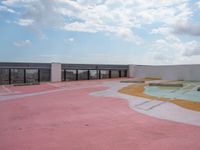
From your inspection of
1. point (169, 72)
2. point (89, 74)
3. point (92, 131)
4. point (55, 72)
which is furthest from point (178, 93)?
point (89, 74)

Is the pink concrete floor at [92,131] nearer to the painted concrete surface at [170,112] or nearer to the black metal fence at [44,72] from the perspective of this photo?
the painted concrete surface at [170,112]

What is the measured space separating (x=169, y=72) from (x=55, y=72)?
9792 mm

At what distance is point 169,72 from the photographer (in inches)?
815

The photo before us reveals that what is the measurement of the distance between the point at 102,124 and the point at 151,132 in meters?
1.19

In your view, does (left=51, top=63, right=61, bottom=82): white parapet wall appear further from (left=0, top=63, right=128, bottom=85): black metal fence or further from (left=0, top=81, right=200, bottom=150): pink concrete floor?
(left=0, top=81, right=200, bottom=150): pink concrete floor

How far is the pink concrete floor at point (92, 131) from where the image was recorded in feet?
12.9

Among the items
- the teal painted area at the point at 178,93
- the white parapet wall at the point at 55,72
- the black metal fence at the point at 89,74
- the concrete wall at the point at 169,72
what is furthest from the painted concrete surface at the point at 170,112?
the black metal fence at the point at 89,74

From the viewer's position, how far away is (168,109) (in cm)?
716

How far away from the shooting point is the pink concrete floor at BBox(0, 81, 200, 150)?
12.9 ft

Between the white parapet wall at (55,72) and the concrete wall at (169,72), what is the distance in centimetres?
807

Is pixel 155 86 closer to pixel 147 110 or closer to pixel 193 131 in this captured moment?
pixel 147 110

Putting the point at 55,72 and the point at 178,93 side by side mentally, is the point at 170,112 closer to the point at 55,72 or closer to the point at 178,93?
the point at 178,93

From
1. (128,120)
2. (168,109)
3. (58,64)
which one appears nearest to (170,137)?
(128,120)

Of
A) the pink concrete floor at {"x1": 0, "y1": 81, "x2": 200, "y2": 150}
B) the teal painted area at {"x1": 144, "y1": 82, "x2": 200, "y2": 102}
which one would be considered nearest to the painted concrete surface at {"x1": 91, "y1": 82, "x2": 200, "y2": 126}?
the pink concrete floor at {"x1": 0, "y1": 81, "x2": 200, "y2": 150}
